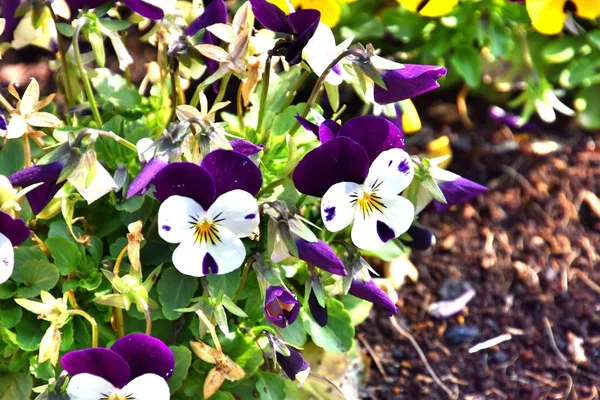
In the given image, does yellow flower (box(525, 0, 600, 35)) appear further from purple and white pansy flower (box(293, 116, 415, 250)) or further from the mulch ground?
purple and white pansy flower (box(293, 116, 415, 250))

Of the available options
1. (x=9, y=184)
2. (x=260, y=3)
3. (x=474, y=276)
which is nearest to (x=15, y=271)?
(x=9, y=184)

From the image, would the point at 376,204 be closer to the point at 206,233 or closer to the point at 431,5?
the point at 206,233

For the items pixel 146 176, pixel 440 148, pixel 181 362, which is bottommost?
pixel 440 148

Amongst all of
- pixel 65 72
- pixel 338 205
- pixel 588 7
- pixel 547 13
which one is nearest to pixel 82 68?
pixel 65 72

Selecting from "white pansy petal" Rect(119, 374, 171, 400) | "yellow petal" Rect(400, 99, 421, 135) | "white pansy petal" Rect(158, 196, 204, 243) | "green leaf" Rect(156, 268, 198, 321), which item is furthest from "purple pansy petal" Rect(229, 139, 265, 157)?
"yellow petal" Rect(400, 99, 421, 135)

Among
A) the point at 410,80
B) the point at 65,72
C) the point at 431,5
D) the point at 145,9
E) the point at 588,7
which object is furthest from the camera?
the point at 588,7

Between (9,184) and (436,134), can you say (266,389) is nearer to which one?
(9,184)
